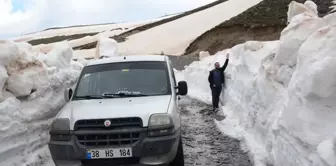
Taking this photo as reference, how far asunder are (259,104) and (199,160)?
2024 millimetres

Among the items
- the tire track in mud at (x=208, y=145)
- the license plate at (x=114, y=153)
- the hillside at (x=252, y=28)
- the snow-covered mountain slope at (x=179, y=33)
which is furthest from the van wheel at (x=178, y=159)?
the snow-covered mountain slope at (x=179, y=33)

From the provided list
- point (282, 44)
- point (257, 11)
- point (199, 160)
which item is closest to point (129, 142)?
point (199, 160)

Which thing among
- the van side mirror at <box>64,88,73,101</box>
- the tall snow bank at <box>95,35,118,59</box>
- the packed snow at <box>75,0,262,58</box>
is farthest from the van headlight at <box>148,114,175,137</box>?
the packed snow at <box>75,0,262,58</box>

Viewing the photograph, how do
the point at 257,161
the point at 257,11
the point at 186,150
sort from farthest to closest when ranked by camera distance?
1. the point at 257,11
2. the point at 186,150
3. the point at 257,161

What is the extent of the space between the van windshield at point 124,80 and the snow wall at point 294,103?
79.7 inches

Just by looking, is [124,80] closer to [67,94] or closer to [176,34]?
[67,94]

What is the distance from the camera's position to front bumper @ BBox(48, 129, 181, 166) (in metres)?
5.76

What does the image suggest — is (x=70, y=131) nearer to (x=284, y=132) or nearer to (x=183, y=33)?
(x=284, y=132)

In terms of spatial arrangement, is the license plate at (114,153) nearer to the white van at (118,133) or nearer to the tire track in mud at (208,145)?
the white van at (118,133)

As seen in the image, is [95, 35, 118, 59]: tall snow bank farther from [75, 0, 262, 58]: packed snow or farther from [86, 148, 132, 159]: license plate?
[86, 148, 132, 159]: license plate

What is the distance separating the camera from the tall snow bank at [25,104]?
271 inches

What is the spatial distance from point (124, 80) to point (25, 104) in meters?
2.20

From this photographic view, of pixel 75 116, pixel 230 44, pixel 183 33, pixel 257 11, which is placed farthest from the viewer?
pixel 183 33

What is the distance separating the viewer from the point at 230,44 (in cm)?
3812
